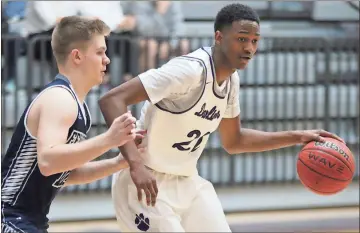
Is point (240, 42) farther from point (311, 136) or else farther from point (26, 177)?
point (26, 177)

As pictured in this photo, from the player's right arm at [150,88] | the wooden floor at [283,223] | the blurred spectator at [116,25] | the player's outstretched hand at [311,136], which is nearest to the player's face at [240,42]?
the player's right arm at [150,88]

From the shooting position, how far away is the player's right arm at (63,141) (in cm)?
257

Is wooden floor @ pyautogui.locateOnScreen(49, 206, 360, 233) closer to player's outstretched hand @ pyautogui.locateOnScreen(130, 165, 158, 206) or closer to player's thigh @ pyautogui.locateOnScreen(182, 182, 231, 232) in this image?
player's thigh @ pyautogui.locateOnScreen(182, 182, 231, 232)

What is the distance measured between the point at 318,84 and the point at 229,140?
341 cm

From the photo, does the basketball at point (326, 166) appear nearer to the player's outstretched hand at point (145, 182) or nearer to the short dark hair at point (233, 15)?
the short dark hair at point (233, 15)

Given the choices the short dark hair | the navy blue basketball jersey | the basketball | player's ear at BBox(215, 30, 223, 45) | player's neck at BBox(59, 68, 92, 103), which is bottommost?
the basketball

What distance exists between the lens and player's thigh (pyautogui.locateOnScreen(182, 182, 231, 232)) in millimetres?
3316

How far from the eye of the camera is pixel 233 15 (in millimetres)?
3379

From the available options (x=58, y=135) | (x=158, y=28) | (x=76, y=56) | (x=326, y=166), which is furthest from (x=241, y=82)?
(x=58, y=135)

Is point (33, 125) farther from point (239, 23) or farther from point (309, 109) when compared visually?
point (309, 109)

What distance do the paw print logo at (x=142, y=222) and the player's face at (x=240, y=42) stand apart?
75 cm

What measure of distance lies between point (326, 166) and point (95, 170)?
1.05m

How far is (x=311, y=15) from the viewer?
27.8ft

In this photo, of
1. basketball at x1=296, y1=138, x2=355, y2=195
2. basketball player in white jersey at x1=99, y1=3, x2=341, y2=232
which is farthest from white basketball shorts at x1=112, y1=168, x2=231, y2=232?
basketball at x1=296, y1=138, x2=355, y2=195
